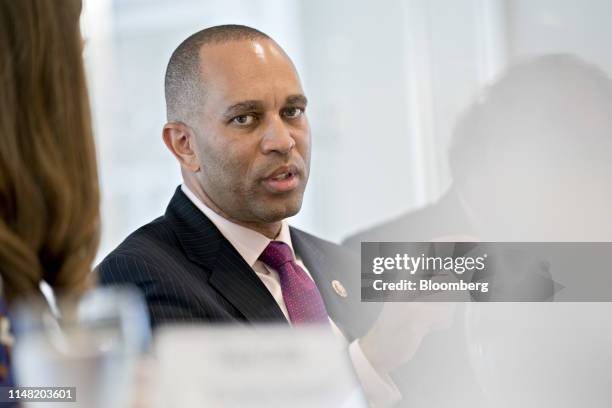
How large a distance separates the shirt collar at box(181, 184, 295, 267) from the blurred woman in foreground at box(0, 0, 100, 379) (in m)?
0.58

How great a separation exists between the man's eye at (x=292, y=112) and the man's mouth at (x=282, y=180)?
0.27 feet

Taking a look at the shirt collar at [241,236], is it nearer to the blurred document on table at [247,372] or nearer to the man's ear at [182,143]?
the man's ear at [182,143]

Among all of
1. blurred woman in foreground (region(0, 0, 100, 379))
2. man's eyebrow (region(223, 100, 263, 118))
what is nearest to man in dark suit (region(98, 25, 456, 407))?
man's eyebrow (region(223, 100, 263, 118))

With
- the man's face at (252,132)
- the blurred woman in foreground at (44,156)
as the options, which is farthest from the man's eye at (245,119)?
the blurred woman in foreground at (44,156)

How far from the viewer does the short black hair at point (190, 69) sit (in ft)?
4.38

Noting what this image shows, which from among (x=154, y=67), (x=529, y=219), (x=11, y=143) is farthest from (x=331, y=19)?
(x=11, y=143)

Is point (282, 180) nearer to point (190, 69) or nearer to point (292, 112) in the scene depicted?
point (292, 112)

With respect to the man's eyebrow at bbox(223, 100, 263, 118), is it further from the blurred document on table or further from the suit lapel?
the blurred document on table

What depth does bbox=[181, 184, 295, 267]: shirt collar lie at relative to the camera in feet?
4.36

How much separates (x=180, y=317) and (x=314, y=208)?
448 mm

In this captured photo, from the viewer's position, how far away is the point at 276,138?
1305mm

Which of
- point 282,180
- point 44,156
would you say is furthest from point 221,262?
point 44,156

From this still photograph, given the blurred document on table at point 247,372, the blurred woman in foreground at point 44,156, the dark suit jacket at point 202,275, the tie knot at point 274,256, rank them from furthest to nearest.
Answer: the tie knot at point 274,256, the dark suit jacket at point 202,275, the blurred document on table at point 247,372, the blurred woman in foreground at point 44,156

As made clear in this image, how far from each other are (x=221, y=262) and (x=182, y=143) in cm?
22
